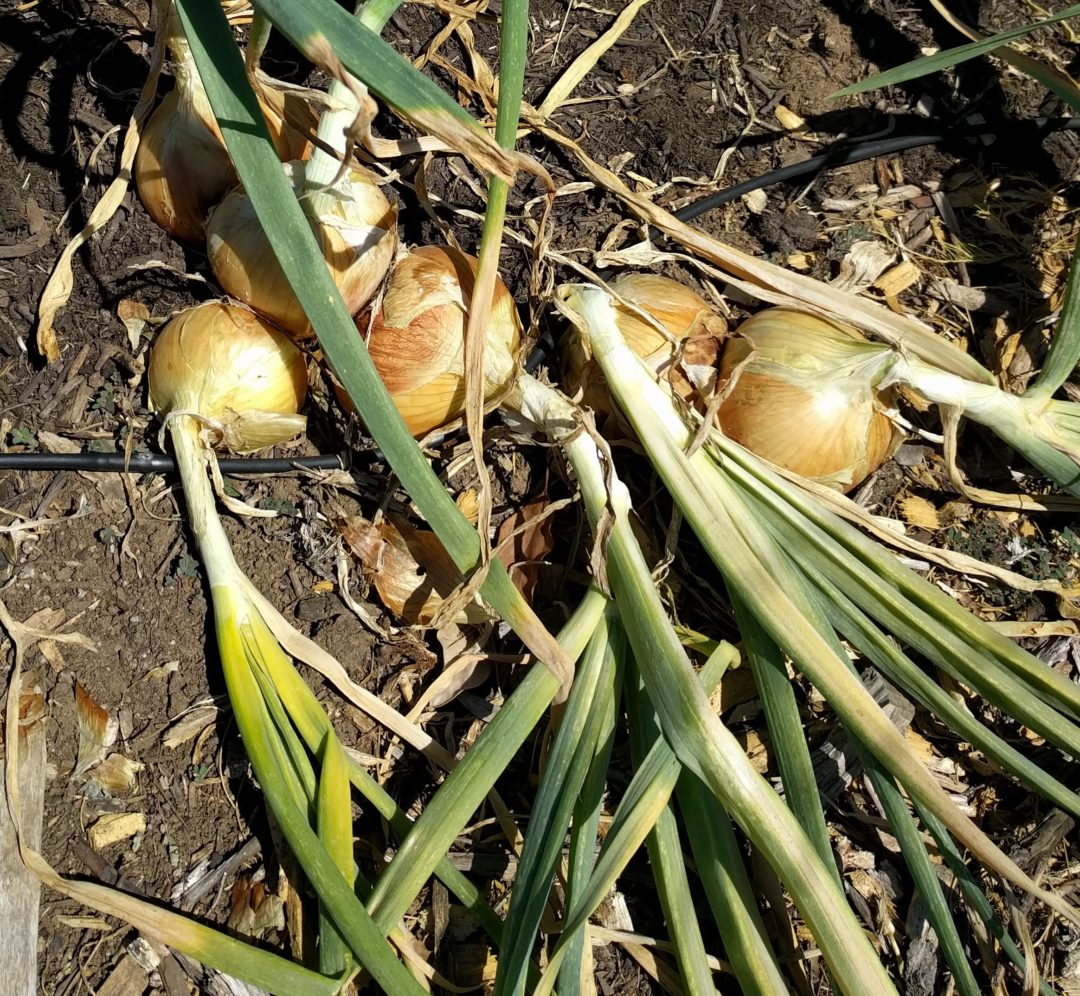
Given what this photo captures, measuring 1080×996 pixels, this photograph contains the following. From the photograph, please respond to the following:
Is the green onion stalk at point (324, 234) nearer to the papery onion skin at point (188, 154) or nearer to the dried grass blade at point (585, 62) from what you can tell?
the papery onion skin at point (188, 154)

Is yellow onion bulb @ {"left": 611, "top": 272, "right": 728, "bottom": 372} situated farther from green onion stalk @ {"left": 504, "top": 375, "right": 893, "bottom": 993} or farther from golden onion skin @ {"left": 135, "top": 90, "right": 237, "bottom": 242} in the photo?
golden onion skin @ {"left": 135, "top": 90, "right": 237, "bottom": 242}

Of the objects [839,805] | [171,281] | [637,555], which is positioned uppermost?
[637,555]

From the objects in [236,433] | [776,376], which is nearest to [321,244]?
[236,433]

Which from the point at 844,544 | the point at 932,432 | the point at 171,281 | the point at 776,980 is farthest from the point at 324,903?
the point at 932,432

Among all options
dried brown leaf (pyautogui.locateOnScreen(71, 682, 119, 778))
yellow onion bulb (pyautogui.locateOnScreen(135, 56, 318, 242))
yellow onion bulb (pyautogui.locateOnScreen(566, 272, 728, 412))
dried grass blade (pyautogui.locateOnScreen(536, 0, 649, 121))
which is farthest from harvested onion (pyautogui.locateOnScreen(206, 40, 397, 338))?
dried brown leaf (pyautogui.locateOnScreen(71, 682, 119, 778))

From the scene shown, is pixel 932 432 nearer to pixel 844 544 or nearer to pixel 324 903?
pixel 844 544

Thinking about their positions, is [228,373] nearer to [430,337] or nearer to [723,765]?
[430,337]

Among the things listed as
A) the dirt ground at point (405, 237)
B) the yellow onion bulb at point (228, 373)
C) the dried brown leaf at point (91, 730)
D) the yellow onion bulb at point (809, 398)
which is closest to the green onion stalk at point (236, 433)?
the yellow onion bulb at point (228, 373)

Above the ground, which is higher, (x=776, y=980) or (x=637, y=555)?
(x=637, y=555)
